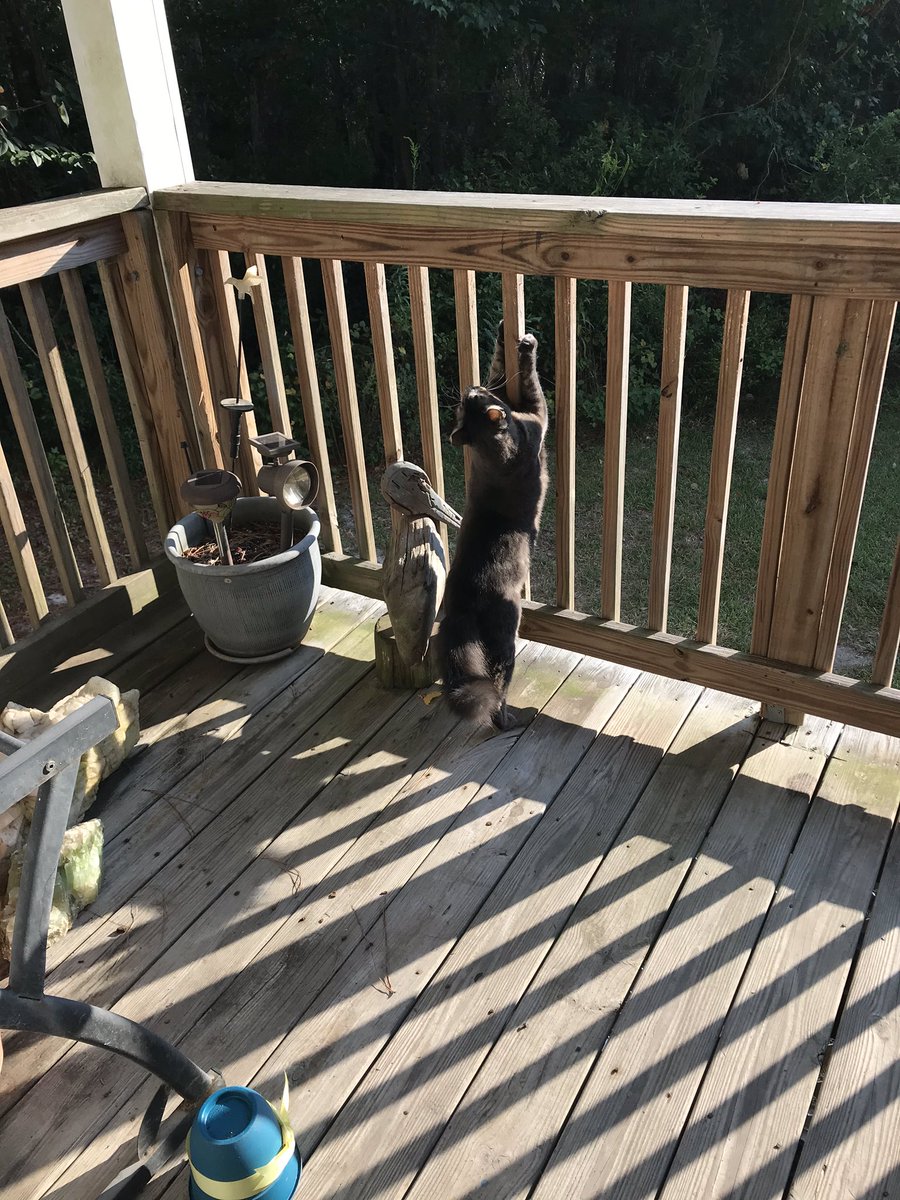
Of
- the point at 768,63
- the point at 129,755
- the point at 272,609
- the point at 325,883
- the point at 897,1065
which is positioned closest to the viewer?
the point at 897,1065

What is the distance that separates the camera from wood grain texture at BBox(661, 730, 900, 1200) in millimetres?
1473

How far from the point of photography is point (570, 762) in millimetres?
2258

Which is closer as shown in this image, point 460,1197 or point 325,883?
point 460,1197

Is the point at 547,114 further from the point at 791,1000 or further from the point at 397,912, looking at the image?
the point at 791,1000

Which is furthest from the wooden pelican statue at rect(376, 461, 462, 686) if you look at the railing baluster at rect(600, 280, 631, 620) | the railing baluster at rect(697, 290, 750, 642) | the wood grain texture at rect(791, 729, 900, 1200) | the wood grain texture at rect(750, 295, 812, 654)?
the wood grain texture at rect(791, 729, 900, 1200)

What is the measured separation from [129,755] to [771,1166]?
165cm

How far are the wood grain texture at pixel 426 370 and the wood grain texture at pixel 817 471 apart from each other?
86cm

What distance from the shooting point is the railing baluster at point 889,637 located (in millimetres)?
2008

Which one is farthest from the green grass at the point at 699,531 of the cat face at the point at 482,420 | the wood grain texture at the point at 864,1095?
the wood grain texture at the point at 864,1095

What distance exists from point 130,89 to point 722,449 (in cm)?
169

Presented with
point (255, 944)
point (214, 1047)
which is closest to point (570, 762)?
point (255, 944)

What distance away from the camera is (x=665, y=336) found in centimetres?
206

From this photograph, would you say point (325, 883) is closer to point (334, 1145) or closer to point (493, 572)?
point (334, 1145)

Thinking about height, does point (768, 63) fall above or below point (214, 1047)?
above
